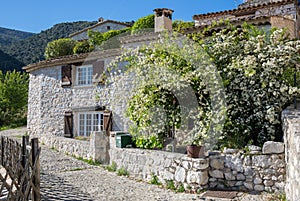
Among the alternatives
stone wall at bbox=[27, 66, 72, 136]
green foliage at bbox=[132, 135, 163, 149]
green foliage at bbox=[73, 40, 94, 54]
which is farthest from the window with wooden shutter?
green foliage at bbox=[73, 40, 94, 54]

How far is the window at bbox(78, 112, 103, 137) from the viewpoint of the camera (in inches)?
541

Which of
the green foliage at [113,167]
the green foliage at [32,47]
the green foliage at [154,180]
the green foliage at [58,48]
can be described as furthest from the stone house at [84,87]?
the green foliage at [32,47]

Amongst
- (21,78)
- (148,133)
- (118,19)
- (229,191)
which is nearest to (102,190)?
(148,133)

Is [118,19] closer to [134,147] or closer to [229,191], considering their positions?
[134,147]

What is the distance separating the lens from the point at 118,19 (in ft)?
100

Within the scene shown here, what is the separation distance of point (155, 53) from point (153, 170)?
9.96 ft

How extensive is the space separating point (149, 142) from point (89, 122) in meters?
6.60

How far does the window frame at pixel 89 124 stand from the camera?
13.7 meters

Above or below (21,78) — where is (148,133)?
below

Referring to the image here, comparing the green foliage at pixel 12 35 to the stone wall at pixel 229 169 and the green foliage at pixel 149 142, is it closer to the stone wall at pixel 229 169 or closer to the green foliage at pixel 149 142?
the green foliage at pixel 149 142

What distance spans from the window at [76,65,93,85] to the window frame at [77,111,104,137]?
4.80ft

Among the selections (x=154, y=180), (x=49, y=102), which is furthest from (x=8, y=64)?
(x=154, y=180)

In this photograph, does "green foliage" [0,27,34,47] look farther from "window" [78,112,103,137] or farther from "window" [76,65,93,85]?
"window" [78,112,103,137]

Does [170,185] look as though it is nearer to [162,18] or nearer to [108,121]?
[108,121]
